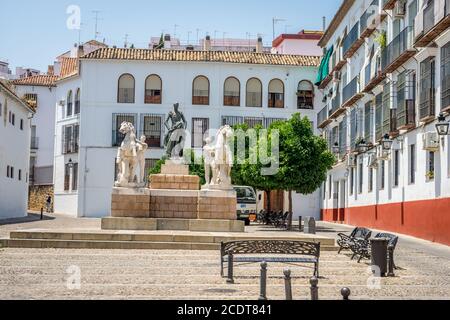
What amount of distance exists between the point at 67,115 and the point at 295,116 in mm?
21248

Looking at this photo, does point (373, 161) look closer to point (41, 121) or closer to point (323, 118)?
point (323, 118)

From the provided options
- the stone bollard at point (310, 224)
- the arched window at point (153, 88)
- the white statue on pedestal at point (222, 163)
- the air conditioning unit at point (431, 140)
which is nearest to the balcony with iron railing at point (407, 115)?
the air conditioning unit at point (431, 140)

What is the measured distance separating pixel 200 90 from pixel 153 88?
2.88 metres

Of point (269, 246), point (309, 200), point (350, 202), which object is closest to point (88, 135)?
point (309, 200)

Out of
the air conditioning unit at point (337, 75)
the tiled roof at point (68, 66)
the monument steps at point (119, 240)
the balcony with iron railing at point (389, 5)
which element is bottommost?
the monument steps at point (119, 240)

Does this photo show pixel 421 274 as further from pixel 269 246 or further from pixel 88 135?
pixel 88 135

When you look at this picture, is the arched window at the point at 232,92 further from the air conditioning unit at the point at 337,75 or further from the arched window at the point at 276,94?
the air conditioning unit at the point at 337,75

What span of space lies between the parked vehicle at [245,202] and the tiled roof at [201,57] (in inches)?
587

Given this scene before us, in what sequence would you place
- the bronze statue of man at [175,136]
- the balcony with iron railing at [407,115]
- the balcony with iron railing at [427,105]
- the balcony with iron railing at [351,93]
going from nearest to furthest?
the balcony with iron railing at [427,105]
the bronze statue of man at [175,136]
the balcony with iron railing at [407,115]
the balcony with iron railing at [351,93]

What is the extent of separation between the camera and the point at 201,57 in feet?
155

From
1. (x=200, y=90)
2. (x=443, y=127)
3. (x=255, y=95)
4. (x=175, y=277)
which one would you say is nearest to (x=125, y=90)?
(x=200, y=90)

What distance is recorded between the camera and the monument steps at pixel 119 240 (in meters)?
18.2

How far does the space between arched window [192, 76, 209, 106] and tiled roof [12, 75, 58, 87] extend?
46.7ft

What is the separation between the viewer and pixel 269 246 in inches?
520
